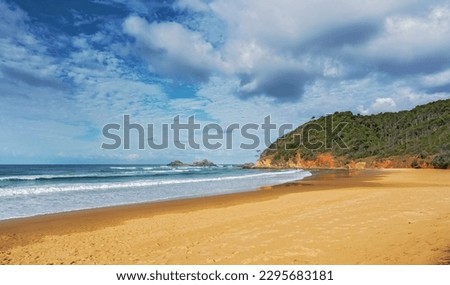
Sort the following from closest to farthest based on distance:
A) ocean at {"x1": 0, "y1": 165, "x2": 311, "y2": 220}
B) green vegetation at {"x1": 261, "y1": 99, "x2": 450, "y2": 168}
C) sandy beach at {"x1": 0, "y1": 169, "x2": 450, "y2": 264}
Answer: sandy beach at {"x1": 0, "y1": 169, "x2": 450, "y2": 264} → ocean at {"x1": 0, "y1": 165, "x2": 311, "y2": 220} → green vegetation at {"x1": 261, "y1": 99, "x2": 450, "y2": 168}

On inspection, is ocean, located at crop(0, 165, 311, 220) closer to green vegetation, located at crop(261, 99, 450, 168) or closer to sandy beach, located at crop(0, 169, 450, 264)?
sandy beach, located at crop(0, 169, 450, 264)

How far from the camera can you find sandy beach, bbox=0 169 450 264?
6160 millimetres

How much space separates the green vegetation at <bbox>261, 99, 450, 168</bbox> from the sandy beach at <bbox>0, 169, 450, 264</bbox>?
4887 cm

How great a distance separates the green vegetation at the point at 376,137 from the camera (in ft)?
207

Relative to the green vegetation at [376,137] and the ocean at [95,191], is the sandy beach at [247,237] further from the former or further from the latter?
the green vegetation at [376,137]

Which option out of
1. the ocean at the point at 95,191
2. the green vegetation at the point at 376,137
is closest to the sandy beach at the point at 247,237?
the ocean at the point at 95,191

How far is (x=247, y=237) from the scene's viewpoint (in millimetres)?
7703

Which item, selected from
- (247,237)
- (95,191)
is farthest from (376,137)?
(247,237)

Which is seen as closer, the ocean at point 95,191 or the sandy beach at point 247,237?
the sandy beach at point 247,237

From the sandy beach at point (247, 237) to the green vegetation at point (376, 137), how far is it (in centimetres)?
4887

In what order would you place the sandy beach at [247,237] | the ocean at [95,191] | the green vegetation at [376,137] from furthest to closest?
the green vegetation at [376,137] < the ocean at [95,191] < the sandy beach at [247,237]

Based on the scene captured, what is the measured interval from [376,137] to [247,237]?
10388cm

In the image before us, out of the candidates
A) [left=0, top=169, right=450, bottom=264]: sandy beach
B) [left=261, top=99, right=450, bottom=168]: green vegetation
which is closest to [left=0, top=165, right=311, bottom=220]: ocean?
[left=0, top=169, right=450, bottom=264]: sandy beach
